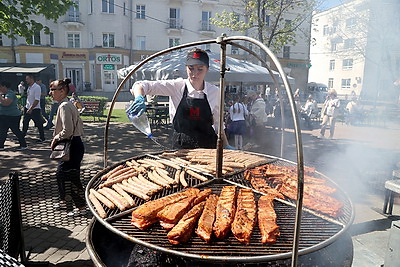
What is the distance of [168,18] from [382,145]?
3002cm

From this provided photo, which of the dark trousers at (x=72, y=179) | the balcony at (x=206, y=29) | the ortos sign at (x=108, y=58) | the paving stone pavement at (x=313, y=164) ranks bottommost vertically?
the paving stone pavement at (x=313, y=164)

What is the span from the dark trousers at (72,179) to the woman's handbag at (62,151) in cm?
15

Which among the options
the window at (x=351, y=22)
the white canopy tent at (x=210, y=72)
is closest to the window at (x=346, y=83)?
the white canopy tent at (x=210, y=72)

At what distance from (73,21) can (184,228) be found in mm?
37832

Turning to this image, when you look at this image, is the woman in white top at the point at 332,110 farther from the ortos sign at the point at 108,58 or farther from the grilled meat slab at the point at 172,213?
the ortos sign at the point at 108,58

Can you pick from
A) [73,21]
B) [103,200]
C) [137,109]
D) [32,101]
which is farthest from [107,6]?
[103,200]

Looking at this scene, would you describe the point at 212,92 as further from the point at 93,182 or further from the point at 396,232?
the point at 396,232

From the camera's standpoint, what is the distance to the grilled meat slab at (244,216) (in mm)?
1750

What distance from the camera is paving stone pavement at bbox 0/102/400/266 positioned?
3773 millimetres

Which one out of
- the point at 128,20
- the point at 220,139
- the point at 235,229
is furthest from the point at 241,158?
the point at 128,20

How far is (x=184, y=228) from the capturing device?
5.77ft

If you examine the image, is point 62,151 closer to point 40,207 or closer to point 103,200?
point 40,207

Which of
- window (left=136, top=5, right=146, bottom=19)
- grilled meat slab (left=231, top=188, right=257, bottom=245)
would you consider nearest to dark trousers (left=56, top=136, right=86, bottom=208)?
grilled meat slab (left=231, top=188, right=257, bottom=245)

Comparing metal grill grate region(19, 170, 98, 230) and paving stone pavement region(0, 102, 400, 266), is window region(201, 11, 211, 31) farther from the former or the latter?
metal grill grate region(19, 170, 98, 230)
